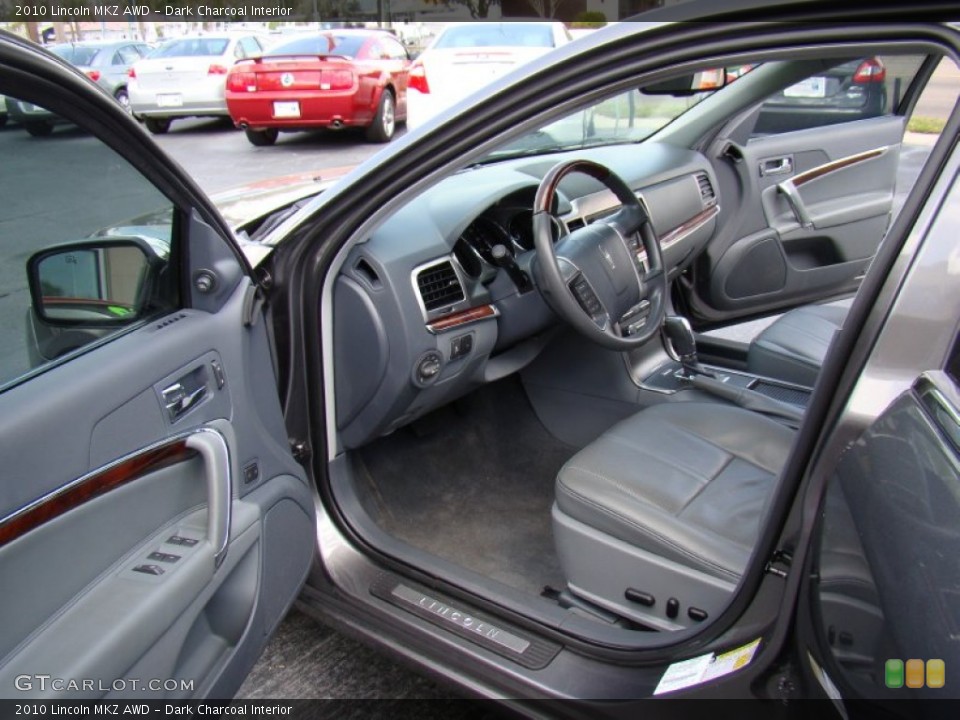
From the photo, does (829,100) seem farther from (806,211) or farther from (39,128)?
(39,128)

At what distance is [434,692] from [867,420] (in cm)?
134

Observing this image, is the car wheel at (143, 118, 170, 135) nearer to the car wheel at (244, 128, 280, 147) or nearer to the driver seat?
the car wheel at (244, 128, 280, 147)

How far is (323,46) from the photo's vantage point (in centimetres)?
955

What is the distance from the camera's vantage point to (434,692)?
6.65 ft

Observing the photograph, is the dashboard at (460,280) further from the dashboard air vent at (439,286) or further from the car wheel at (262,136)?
the car wheel at (262,136)

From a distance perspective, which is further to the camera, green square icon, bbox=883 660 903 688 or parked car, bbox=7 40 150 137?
parked car, bbox=7 40 150 137

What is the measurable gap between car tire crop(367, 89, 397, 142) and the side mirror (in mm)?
8719

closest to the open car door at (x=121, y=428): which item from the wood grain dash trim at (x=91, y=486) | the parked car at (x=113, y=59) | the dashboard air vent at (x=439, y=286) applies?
the wood grain dash trim at (x=91, y=486)

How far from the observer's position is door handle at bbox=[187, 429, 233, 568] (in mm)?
1409

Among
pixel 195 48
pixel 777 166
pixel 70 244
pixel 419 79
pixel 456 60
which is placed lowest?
pixel 777 166

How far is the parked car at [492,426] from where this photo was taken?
1.09m

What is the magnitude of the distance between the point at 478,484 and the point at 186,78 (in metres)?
9.46

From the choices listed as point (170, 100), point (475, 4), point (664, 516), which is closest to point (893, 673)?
point (664, 516)

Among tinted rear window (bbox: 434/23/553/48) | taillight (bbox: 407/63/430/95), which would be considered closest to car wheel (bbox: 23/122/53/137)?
tinted rear window (bbox: 434/23/553/48)
